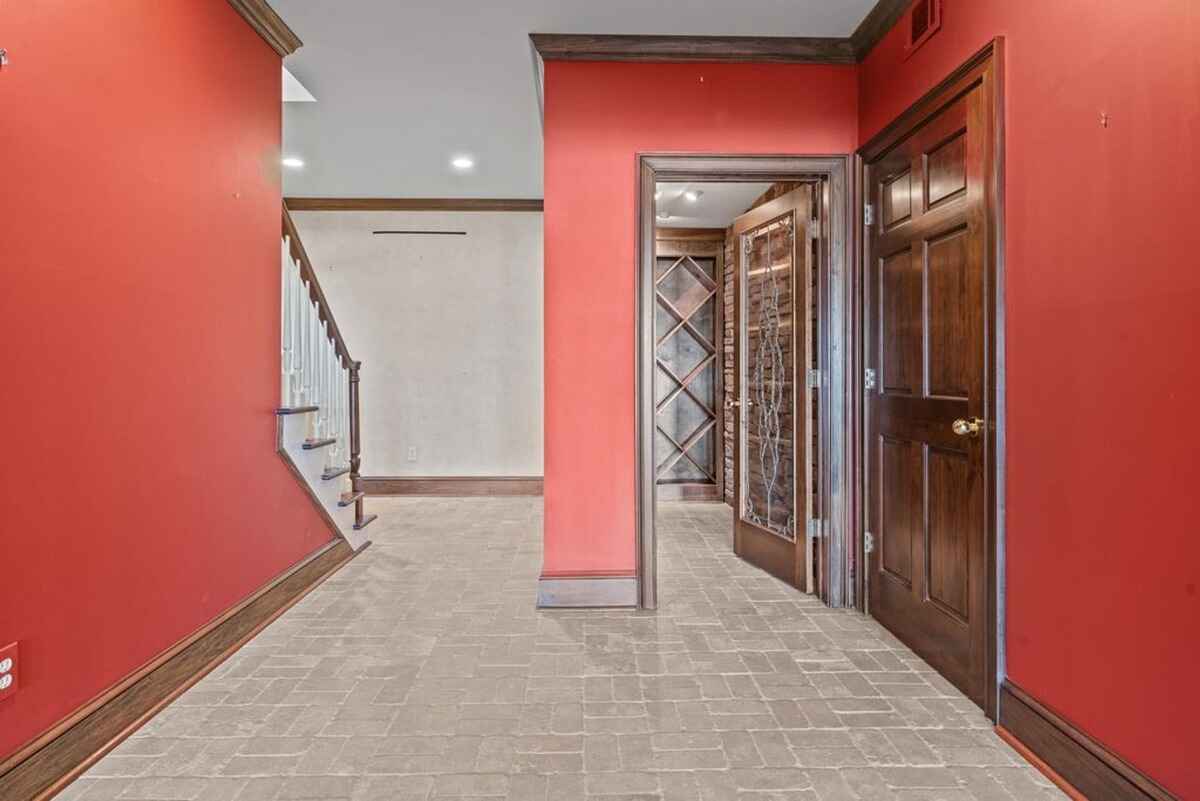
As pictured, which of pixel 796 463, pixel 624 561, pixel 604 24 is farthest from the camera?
pixel 796 463

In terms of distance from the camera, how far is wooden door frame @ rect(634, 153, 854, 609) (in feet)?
9.20

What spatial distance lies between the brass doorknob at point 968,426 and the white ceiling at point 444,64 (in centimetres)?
173

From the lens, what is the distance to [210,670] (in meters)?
2.23

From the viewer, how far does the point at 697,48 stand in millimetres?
2783

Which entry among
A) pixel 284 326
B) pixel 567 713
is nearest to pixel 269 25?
pixel 284 326

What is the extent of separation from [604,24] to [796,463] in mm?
2144

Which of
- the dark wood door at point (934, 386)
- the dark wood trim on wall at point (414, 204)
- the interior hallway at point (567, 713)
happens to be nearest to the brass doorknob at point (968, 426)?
the dark wood door at point (934, 386)

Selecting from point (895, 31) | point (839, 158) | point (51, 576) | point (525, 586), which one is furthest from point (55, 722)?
point (895, 31)

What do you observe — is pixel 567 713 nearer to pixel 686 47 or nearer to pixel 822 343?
pixel 822 343

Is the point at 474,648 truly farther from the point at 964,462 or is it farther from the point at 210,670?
the point at 964,462

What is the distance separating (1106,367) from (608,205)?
1.93 meters

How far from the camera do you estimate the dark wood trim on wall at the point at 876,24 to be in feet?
8.01

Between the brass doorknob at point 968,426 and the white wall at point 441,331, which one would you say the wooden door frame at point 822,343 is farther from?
the white wall at point 441,331

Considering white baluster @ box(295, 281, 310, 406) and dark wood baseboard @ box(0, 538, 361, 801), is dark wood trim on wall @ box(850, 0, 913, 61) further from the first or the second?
dark wood baseboard @ box(0, 538, 361, 801)
